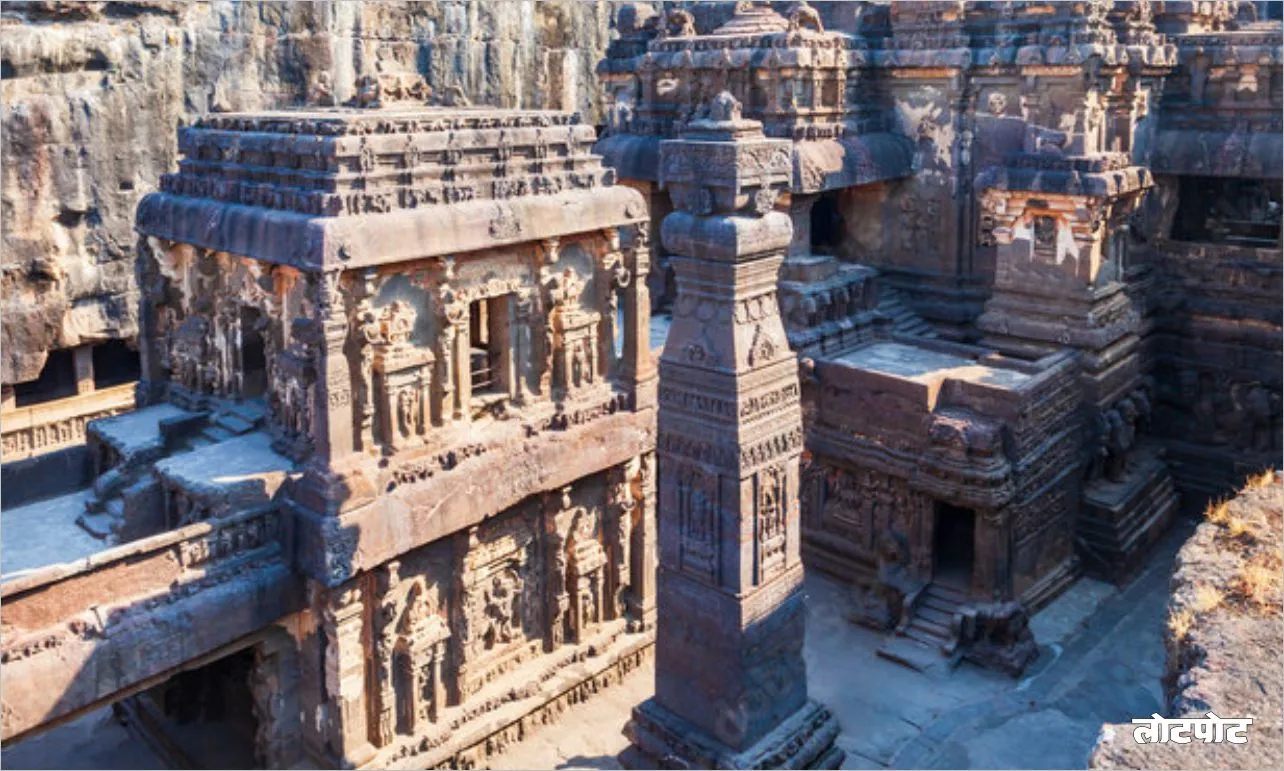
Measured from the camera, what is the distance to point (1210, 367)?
56.2 feet

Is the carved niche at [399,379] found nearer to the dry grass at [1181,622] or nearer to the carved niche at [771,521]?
the carved niche at [771,521]

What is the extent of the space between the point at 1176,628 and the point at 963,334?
35.2ft

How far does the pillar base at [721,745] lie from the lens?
9.38 metres

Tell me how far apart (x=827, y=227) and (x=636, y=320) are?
7.74 metres

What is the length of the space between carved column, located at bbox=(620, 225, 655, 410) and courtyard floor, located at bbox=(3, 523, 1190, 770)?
3209 mm

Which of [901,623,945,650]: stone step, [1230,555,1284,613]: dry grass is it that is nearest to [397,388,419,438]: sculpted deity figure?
[901,623,945,650]: stone step

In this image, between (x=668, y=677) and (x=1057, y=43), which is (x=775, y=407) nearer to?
(x=668, y=677)

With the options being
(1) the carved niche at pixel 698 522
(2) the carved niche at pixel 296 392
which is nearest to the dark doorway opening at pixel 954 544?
(1) the carved niche at pixel 698 522

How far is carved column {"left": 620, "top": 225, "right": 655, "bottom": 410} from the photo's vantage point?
1241 centimetres

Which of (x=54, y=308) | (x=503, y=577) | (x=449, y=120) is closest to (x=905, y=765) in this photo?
(x=503, y=577)

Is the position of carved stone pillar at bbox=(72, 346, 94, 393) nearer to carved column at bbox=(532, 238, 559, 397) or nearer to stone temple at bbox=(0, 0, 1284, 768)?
stone temple at bbox=(0, 0, 1284, 768)

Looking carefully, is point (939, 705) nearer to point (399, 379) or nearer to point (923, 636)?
point (923, 636)

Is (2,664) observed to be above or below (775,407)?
below

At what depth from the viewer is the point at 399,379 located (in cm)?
1032
